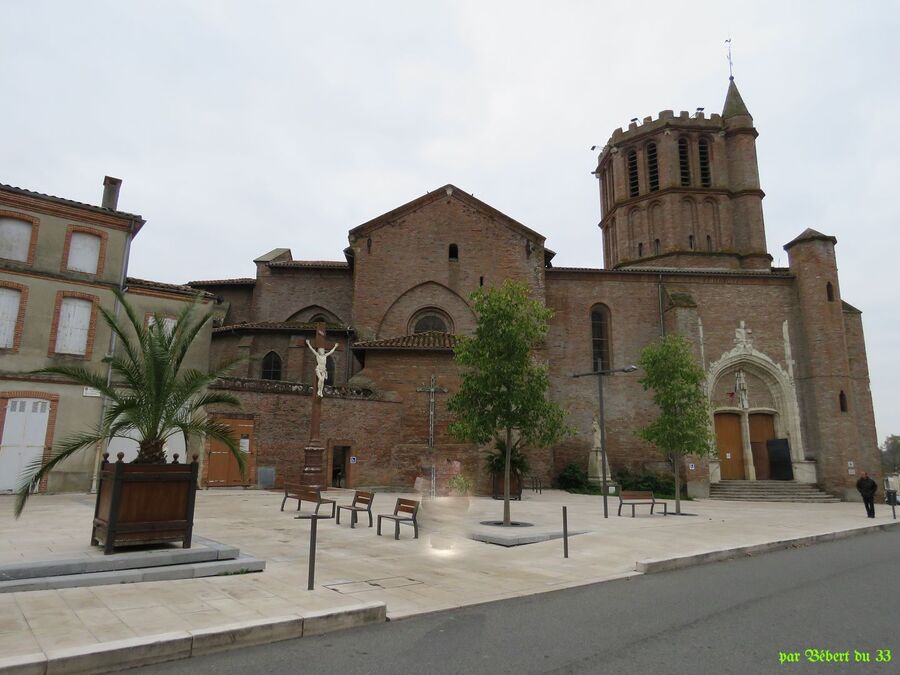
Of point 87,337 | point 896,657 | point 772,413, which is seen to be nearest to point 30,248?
point 87,337

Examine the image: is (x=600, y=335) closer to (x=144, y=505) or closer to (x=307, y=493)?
(x=307, y=493)

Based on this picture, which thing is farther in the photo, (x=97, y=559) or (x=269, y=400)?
(x=269, y=400)

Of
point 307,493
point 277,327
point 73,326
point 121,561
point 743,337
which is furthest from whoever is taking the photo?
point 743,337

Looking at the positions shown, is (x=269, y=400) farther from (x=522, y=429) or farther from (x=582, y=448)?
(x=582, y=448)

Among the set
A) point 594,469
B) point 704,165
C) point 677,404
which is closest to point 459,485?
point 677,404

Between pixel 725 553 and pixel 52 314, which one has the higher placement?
pixel 52 314

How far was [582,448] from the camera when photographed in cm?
2673

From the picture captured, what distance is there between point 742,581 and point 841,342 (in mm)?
23017

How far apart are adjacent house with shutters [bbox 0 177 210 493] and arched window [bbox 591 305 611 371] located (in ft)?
65.6

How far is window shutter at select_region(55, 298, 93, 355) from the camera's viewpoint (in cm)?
1772

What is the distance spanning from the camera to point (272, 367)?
26.3 m

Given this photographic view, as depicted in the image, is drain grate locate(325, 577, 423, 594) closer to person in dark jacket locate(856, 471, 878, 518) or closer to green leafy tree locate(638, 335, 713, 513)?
green leafy tree locate(638, 335, 713, 513)

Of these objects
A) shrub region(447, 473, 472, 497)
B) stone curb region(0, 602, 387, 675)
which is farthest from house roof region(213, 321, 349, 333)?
stone curb region(0, 602, 387, 675)

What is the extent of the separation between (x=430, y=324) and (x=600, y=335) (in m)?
8.94
